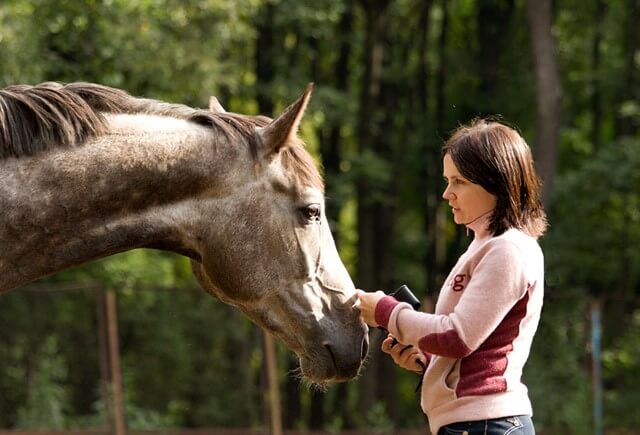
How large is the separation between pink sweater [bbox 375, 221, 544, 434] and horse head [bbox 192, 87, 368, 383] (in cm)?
41

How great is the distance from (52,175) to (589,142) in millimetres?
19108

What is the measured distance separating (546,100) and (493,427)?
1394 cm

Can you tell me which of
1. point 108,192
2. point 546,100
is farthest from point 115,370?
point 546,100

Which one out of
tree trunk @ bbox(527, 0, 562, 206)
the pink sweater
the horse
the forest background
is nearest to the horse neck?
the horse

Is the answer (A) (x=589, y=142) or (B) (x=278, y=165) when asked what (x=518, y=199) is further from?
(A) (x=589, y=142)

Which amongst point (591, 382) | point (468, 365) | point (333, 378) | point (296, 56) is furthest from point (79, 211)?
point (296, 56)

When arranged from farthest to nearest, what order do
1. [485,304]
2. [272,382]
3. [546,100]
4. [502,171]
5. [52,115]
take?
1. [546,100]
2. [272,382]
3. [52,115]
4. [502,171]
5. [485,304]

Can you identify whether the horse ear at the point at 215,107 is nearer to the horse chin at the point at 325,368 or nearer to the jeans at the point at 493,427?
the horse chin at the point at 325,368

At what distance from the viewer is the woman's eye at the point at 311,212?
Answer: 12.5 feet

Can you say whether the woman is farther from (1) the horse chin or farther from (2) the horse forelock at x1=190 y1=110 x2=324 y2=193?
(2) the horse forelock at x1=190 y1=110 x2=324 y2=193

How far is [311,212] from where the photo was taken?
3814 mm

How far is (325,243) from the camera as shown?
3885mm

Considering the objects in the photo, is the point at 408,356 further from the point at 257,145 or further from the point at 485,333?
the point at 257,145

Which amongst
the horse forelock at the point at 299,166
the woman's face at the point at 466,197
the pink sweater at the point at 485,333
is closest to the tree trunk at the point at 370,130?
the horse forelock at the point at 299,166
